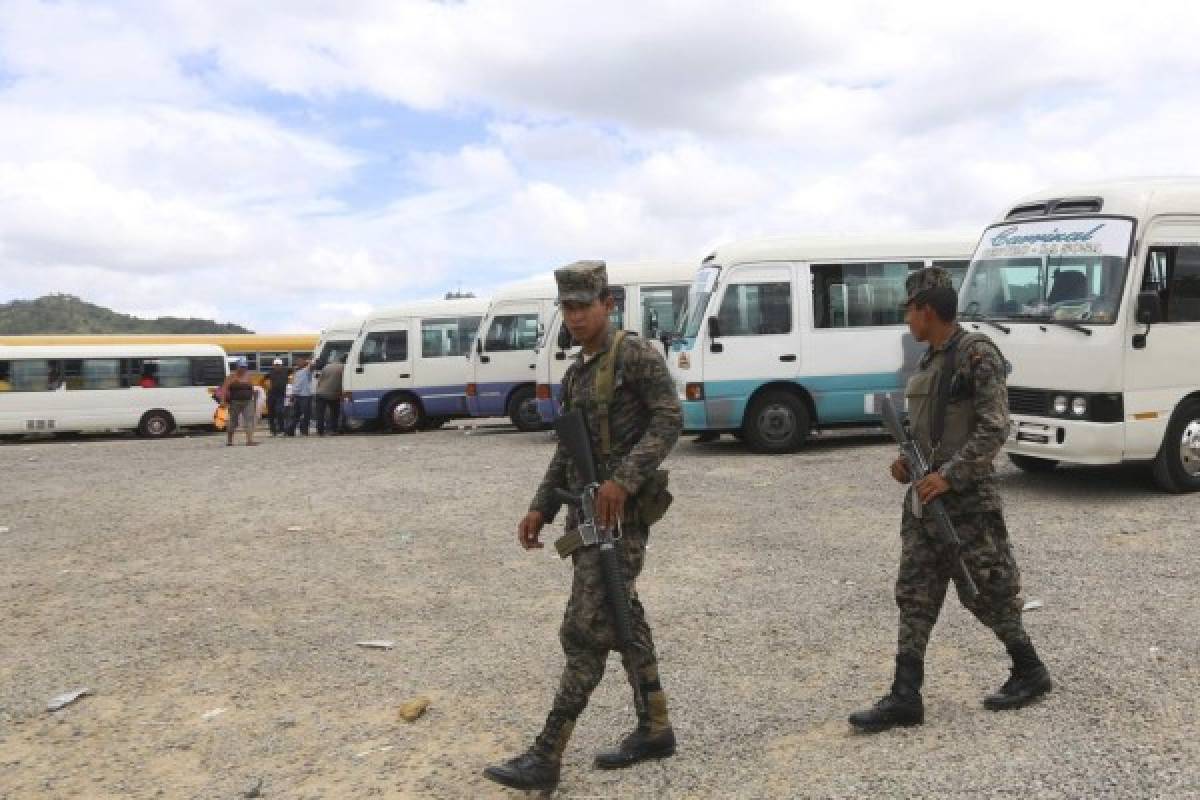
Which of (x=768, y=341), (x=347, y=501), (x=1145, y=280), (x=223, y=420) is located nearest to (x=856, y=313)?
(x=768, y=341)

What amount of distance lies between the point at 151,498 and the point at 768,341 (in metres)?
7.29

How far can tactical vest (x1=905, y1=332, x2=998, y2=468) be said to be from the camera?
4.21 meters

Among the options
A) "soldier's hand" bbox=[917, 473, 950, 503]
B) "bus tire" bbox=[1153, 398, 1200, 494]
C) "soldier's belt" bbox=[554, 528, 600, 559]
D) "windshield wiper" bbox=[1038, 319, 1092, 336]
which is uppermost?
"windshield wiper" bbox=[1038, 319, 1092, 336]

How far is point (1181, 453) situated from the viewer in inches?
367

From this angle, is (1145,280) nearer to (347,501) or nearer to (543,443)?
(347,501)

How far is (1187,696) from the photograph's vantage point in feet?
14.8

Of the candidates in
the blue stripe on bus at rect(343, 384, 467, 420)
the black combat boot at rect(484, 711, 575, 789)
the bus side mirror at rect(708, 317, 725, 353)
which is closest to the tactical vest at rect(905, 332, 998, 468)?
the black combat boot at rect(484, 711, 575, 789)

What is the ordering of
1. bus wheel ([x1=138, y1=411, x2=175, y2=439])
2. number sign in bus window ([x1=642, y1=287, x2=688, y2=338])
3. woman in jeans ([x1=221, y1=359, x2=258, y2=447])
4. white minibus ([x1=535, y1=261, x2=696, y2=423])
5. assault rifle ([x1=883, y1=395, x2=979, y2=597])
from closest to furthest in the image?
assault rifle ([x1=883, y1=395, x2=979, y2=597])
white minibus ([x1=535, y1=261, x2=696, y2=423])
number sign in bus window ([x1=642, y1=287, x2=688, y2=338])
woman in jeans ([x1=221, y1=359, x2=258, y2=447])
bus wheel ([x1=138, y1=411, x2=175, y2=439])

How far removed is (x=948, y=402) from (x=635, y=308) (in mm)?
12512

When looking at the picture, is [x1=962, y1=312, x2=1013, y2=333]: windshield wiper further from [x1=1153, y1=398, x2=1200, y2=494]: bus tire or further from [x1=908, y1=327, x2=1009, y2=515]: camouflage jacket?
[x1=908, y1=327, x2=1009, y2=515]: camouflage jacket

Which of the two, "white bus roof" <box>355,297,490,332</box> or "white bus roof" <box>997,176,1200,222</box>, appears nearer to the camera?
"white bus roof" <box>997,176,1200,222</box>

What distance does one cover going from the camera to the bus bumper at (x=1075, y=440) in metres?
8.82

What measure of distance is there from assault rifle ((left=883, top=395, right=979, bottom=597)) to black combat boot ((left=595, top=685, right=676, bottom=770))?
1239 mm

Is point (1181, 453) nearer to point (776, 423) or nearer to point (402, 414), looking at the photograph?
point (776, 423)
